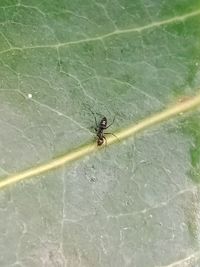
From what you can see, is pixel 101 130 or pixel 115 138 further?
pixel 115 138

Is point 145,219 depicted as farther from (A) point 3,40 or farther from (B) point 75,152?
(A) point 3,40

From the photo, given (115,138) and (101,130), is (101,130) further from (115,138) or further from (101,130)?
(115,138)

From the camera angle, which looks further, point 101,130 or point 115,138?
point 115,138

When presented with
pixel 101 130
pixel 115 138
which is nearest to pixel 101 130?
pixel 101 130
